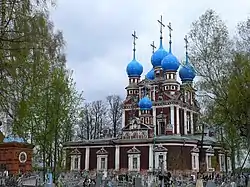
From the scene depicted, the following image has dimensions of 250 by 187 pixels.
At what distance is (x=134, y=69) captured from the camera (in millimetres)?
63281

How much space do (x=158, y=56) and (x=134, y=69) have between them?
13.4 feet

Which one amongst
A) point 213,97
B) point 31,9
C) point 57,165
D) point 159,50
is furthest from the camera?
point 159,50

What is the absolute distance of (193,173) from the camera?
50.3m

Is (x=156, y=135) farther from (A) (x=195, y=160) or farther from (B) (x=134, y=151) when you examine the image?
(A) (x=195, y=160)

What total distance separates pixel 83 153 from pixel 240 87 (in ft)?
125

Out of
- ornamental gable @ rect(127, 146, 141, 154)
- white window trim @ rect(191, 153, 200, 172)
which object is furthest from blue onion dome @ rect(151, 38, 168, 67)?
white window trim @ rect(191, 153, 200, 172)

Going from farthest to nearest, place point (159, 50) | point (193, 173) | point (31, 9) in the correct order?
point (159, 50) < point (193, 173) < point (31, 9)

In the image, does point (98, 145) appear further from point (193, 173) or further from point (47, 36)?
point (47, 36)

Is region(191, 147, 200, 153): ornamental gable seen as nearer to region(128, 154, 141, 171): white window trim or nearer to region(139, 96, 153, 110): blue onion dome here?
region(128, 154, 141, 171): white window trim

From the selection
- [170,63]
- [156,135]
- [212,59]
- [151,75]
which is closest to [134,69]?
[151,75]

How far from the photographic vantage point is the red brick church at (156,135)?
170ft

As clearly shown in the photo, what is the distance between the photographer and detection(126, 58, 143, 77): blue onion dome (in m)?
63.3

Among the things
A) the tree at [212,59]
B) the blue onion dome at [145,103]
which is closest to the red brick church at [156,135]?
the blue onion dome at [145,103]

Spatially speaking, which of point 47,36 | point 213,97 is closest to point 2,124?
point 47,36
